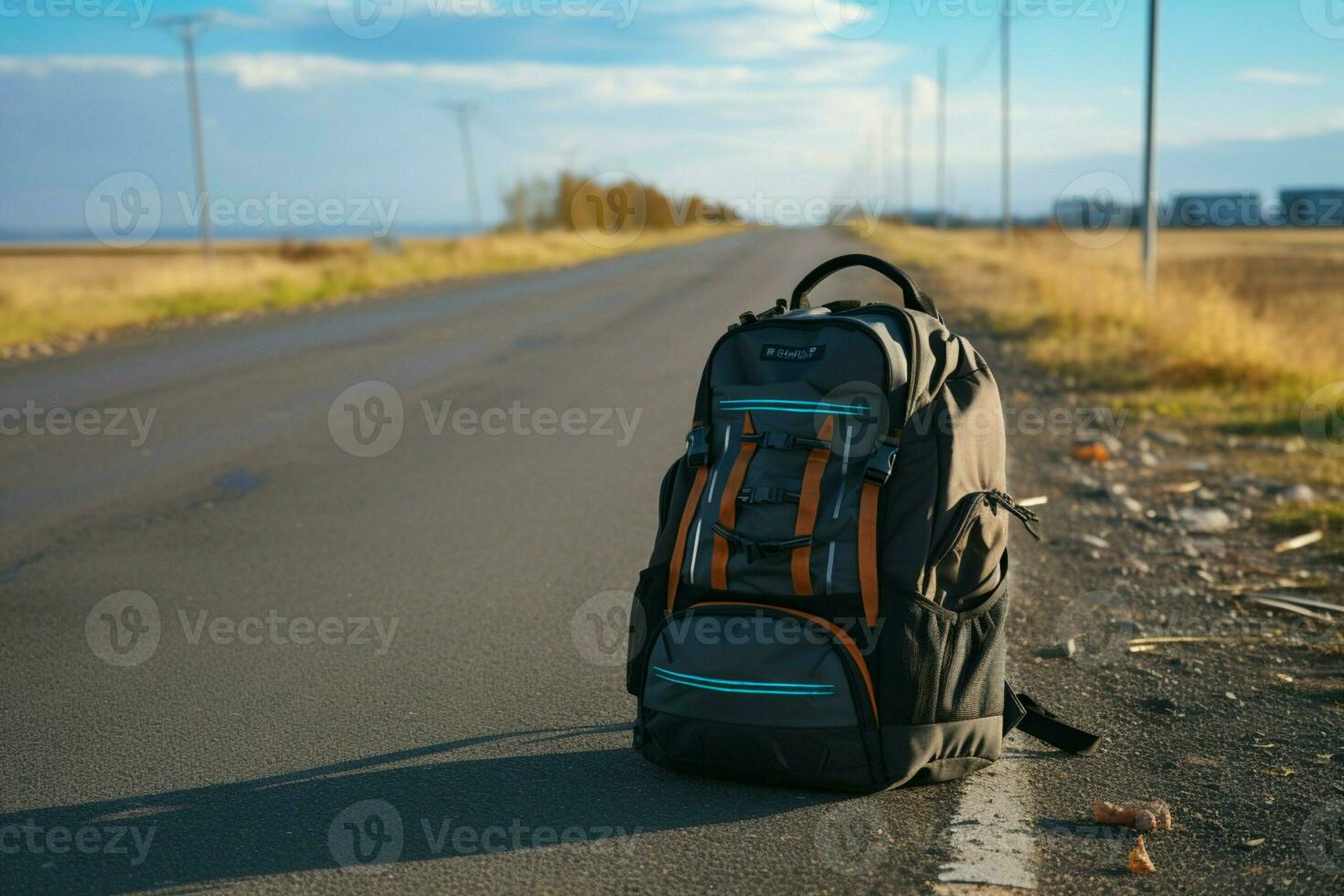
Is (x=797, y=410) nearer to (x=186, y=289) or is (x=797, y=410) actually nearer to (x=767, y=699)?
(x=767, y=699)

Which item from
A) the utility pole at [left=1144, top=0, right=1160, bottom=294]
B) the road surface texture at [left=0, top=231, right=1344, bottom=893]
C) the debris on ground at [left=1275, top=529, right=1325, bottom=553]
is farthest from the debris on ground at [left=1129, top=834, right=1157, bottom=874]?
the utility pole at [left=1144, top=0, right=1160, bottom=294]

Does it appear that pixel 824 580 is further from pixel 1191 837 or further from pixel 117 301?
pixel 117 301

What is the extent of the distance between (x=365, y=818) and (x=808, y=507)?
1.42m

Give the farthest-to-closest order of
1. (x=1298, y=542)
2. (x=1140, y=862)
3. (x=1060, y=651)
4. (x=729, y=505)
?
(x=1298, y=542) → (x=1060, y=651) → (x=729, y=505) → (x=1140, y=862)

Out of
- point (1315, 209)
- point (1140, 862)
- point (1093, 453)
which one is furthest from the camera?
point (1315, 209)

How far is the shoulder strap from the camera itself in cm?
347

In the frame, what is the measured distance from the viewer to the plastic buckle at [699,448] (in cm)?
350

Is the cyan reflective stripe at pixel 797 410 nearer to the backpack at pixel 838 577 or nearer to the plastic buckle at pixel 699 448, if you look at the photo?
the backpack at pixel 838 577

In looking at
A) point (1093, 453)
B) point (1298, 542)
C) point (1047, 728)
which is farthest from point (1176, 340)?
point (1047, 728)

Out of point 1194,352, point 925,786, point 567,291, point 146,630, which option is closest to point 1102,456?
point 1194,352

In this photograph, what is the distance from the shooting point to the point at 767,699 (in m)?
3.14

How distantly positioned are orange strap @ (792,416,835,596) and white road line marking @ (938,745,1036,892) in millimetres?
709

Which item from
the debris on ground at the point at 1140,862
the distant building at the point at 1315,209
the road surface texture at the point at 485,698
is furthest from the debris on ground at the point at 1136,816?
the distant building at the point at 1315,209

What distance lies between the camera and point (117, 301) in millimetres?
22578
